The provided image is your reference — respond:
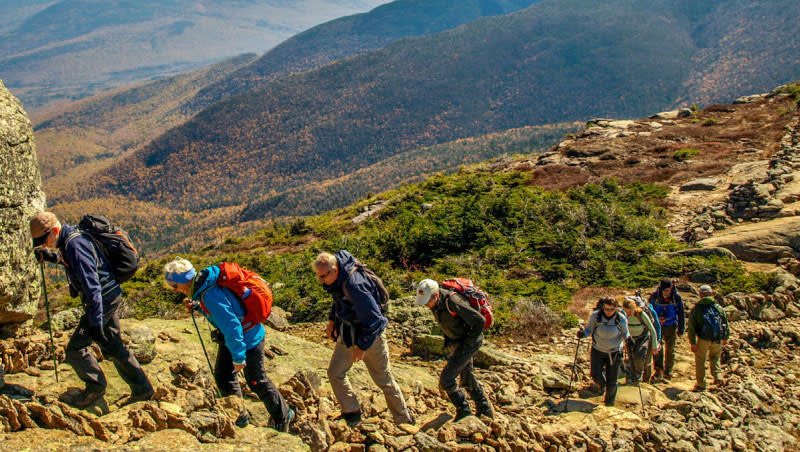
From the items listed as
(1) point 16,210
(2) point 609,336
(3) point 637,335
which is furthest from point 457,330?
(1) point 16,210

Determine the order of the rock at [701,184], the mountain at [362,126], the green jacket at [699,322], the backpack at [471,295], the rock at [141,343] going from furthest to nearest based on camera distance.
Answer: the mountain at [362,126], the rock at [701,184], the green jacket at [699,322], the rock at [141,343], the backpack at [471,295]

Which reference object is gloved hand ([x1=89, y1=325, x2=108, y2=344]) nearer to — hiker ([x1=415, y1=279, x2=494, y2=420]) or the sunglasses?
the sunglasses

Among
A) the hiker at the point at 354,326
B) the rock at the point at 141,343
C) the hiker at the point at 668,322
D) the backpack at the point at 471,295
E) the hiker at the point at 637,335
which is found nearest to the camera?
the hiker at the point at 354,326

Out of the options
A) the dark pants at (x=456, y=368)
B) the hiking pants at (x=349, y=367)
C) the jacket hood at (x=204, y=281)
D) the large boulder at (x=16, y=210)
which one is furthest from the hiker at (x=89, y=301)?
the dark pants at (x=456, y=368)

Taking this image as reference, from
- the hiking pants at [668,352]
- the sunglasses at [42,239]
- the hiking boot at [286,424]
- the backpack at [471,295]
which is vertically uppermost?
the sunglasses at [42,239]

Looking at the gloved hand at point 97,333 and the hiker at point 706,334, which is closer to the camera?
the gloved hand at point 97,333

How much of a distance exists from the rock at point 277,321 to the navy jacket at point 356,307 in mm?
4074

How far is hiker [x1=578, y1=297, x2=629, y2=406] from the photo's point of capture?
19.5ft

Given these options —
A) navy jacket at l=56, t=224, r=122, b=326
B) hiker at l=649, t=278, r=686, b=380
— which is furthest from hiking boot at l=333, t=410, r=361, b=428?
hiker at l=649, t=278, r=686, b=380

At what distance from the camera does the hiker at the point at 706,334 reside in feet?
21.7

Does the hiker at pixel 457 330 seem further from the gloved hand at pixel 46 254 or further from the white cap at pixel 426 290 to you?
the gloved hand at pixel 46 254

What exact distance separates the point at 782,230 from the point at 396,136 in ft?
592

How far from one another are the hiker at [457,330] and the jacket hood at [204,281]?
1.85 m

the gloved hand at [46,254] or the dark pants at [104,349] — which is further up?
the gloved hand at [46,254]
